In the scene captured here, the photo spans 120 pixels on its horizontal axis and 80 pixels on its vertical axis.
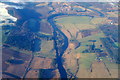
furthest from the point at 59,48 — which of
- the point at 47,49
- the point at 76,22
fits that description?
the point at 76,22

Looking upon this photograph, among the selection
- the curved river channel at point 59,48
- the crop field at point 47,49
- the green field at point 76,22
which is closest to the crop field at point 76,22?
the green field at point 76,22

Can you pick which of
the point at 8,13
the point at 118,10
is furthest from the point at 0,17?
the point at 118,10

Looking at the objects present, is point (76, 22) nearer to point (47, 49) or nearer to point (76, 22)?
point (76, 22)

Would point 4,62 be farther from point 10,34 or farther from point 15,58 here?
point 10,34

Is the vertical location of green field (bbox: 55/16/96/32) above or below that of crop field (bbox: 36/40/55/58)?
above

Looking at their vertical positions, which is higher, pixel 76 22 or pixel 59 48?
pixel 76 22

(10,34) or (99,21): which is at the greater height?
(99,21)

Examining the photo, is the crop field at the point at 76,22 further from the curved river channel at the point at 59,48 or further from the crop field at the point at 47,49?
the crop field at the point at 47,49

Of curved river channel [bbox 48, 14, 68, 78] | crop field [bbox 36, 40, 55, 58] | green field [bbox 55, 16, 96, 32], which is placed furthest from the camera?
green field [bbox 55, 16, 96, 32]

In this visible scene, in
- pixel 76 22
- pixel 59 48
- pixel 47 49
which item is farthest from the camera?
pixel 76 22

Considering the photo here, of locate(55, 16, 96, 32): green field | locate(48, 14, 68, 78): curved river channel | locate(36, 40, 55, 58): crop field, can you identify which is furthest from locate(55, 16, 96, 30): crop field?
locate(36, 40, 55, 58): crop field

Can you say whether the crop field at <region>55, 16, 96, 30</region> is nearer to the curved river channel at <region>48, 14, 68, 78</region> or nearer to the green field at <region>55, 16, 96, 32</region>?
the green field at <region>55, 16, 96, 32</region>
